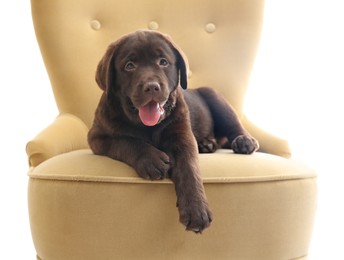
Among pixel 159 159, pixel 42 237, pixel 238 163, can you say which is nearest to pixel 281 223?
pixel 238 163

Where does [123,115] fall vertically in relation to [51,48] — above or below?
below

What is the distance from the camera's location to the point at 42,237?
2.05 metres

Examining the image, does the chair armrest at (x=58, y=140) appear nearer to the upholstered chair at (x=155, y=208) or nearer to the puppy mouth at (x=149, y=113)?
the upholstered chair at (x=155, y=208)

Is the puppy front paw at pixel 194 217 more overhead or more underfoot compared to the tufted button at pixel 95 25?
more underfoot

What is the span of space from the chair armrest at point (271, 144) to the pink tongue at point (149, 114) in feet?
2.80

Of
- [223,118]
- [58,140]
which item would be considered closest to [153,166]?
[58,140]

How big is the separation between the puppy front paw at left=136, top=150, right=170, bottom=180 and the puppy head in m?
0.17

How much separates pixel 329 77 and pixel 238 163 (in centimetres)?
153

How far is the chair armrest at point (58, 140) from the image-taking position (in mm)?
2305

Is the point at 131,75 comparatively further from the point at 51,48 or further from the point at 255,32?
the point at 255,32

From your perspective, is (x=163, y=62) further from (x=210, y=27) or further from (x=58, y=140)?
(x=210, y=27)

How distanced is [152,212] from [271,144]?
3.29ft

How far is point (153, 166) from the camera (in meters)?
1.88

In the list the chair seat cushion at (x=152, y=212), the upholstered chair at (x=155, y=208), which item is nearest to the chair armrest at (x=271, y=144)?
the upholstered chair at (x=155, y=208)
